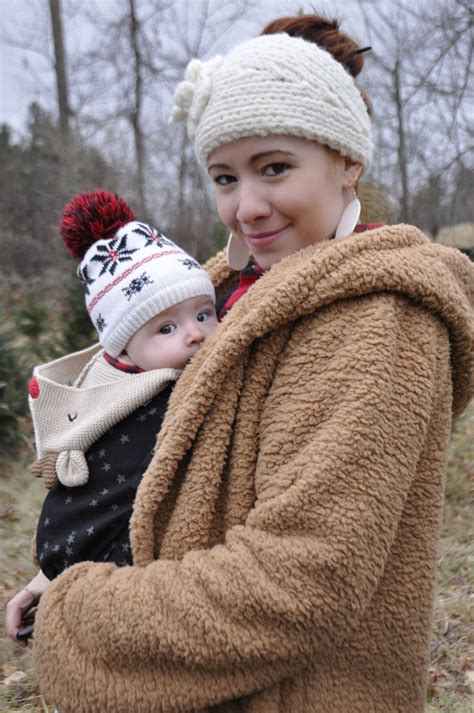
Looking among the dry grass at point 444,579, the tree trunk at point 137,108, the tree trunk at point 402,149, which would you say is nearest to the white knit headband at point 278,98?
the dry grass at point 444,579

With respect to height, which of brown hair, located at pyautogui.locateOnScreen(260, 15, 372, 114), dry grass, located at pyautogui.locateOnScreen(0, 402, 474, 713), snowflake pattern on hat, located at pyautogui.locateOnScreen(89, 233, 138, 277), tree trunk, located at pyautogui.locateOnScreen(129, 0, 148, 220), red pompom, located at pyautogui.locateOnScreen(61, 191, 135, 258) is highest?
tree trunk, located at pyautogui.locateOnScreen(129, 0, 148, 220)

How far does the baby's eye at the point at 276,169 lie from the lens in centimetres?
154

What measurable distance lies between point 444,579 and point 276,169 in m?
3.49

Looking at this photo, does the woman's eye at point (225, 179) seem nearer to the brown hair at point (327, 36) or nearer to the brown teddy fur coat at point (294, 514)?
the brown teddy fur coat at point (294, 514)

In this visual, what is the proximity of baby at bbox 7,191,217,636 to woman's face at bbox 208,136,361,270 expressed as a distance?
311mm

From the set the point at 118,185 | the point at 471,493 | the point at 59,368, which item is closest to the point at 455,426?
the point at 471,493

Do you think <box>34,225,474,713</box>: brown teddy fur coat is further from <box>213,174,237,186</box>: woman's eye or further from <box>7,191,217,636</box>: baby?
<box>213,174,237,186</box>: woman's eye

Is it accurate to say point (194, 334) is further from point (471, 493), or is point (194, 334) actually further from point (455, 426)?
point (455, 426)

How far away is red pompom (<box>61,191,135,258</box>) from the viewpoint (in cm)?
189

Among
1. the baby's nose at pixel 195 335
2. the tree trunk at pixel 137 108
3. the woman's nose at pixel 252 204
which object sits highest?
the tree trunk at pixel 137 108

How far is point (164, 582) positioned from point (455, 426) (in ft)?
17.8

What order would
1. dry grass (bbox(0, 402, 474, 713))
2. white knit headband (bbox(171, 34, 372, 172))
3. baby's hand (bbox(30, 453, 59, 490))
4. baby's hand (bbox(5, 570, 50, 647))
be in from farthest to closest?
dry grass (bbox(0, 402, 474, 713)) → baby's hand (bbox(5, 570, 50, 647)) → baby's hand (bbox(30, 453, 59, 490)) → white knit headband (bbox(171, 34, 372, 172))

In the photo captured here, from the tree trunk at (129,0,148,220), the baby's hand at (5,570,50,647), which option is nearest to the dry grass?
the baby's hand at (5,570,50,647)

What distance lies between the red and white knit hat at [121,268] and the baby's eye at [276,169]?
428 millimetres
